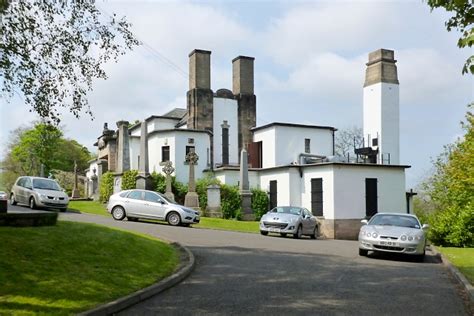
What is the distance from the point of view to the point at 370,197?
3209cm

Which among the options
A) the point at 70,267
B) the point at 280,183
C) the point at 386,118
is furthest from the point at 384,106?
the point at 70,267

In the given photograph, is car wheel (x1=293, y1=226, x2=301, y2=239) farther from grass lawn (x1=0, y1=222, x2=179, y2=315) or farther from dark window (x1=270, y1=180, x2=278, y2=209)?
dark window (x1=270, y1=180, x2=278, y2=209)

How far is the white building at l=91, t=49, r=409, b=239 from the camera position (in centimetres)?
3148

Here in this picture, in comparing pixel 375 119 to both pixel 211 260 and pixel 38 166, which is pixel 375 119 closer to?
pixel 211 260

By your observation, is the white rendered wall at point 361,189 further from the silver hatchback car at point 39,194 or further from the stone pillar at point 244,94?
the stone pillar at point 244,94

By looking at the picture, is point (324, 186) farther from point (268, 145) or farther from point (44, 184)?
point (44, 184)

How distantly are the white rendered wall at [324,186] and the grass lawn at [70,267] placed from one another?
18916mm

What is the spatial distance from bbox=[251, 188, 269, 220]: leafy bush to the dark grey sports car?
1142 centimetres

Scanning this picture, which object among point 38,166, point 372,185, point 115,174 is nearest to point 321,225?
point 372,185

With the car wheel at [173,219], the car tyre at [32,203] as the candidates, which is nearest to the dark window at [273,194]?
the car wheel at [173,219]

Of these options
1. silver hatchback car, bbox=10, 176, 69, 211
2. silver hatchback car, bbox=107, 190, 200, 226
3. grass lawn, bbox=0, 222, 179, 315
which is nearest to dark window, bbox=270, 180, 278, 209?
silver hatchback car, bbox=107, 190, 200, 226

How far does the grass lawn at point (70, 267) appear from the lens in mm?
7172

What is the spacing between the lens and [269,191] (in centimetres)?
3675

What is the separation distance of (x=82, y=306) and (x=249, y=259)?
6712 millimetres
